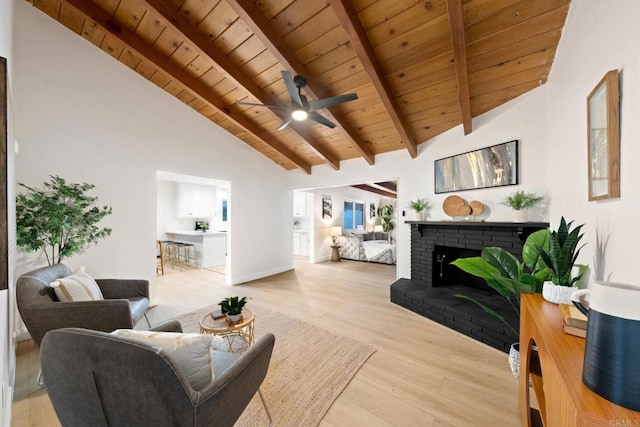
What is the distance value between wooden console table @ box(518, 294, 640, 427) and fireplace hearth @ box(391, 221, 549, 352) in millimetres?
1074

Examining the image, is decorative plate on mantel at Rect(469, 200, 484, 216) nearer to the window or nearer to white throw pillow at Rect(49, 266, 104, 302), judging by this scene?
white throw pillow at Rect(49, 266, 104, 302)

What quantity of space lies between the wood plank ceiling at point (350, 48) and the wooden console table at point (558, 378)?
2.09 meters

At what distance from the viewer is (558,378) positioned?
0.75m

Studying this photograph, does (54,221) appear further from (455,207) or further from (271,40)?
(455,207)

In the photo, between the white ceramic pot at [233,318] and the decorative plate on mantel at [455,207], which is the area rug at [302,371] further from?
the decorative plate on mantel at [455,207]

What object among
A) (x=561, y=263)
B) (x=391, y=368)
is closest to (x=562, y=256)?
(x=561, y=263)

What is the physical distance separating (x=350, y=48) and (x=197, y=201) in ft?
18.8

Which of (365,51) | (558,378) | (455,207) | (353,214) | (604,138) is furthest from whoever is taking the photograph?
(353,214)

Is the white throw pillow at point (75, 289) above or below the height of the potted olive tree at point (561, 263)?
below

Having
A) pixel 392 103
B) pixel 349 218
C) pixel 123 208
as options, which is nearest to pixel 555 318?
pixel 392 103

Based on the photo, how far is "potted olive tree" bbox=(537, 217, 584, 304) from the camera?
127 cm

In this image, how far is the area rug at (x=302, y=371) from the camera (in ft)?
5.29

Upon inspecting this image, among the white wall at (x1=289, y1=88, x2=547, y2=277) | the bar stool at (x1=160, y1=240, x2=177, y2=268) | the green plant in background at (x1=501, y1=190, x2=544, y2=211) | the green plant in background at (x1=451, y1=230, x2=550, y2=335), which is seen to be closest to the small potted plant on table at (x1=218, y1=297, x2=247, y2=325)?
the green plant in background at (x1=451, y1=230, x2=550, y2=335)

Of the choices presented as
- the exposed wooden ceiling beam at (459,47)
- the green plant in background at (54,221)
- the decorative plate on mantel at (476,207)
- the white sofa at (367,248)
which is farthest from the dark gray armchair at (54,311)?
the white sofa at (367,248)
